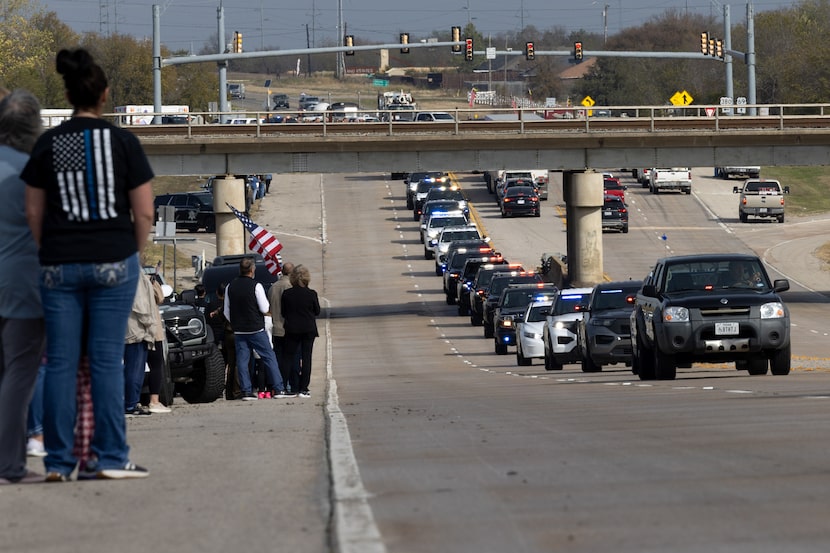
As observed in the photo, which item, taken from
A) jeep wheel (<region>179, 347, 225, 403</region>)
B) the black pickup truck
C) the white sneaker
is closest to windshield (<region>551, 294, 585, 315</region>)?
the black pickup truck

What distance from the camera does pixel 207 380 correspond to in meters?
20.3

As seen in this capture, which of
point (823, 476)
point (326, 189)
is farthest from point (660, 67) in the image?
point (823, 476)

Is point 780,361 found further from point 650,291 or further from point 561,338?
point 561,338

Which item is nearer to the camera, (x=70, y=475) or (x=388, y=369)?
(x=70, y=475)

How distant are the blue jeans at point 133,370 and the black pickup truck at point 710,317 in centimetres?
749

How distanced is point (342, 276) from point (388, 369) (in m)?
33.0

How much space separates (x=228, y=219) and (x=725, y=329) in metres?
40.2

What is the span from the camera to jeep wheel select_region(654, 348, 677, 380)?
2094cm

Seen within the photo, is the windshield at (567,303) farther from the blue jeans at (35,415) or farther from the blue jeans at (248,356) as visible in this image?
the blue jeans at (35,415)

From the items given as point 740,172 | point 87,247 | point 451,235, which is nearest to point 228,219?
point 451,235

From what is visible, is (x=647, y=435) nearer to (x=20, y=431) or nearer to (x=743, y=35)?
(x=20, y=431)

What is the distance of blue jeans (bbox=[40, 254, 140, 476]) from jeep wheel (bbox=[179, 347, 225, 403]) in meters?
11.6

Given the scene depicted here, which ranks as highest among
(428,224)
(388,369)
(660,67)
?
(660,67)

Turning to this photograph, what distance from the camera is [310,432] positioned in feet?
38.3
